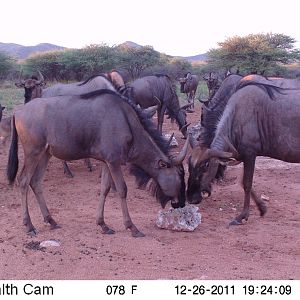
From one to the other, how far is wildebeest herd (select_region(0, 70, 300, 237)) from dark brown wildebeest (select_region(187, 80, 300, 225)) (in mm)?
14

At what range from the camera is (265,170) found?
10039mm

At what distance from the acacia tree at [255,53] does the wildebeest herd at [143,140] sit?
81.4 feet

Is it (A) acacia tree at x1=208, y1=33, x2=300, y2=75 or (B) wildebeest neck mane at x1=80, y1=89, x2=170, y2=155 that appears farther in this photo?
(A) acacia tree at x1=208, y1=33, x2=300, y2=75

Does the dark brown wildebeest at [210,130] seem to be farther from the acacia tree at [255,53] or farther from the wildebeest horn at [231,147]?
the acacia tree at [255,53]

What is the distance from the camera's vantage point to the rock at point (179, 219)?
21.2ft

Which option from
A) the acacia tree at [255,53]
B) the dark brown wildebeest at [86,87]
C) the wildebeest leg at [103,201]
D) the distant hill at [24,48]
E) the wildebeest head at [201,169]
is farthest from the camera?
the distant hill at [24,48]

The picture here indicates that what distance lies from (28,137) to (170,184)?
1.97m

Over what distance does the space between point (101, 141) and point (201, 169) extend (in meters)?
1.52

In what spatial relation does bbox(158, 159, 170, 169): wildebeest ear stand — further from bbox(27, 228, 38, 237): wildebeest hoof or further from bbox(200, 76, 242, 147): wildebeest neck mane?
bbox(27, 228, 38, 237): wildebeest hoof

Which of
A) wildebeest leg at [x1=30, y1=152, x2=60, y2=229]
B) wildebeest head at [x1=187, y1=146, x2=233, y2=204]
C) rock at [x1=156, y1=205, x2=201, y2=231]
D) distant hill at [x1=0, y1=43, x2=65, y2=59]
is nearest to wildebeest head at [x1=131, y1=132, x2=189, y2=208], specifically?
rock at [x1=156, y1=205, x2=201, y2=231]

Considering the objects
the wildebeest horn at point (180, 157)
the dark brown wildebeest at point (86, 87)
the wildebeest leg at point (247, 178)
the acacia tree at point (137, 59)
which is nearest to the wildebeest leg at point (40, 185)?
the wildebeest horn at point (180, 157)

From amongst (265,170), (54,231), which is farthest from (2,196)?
(265,170)

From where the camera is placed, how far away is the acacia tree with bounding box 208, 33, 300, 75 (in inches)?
1255

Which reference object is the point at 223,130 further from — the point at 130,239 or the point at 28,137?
the point at 28,137
